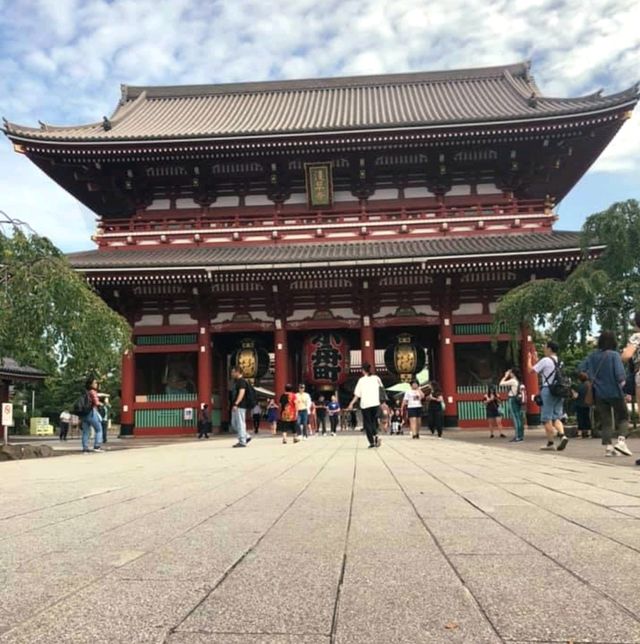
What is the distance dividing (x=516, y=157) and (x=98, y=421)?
50.6 feet

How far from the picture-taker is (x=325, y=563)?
2.59 metres

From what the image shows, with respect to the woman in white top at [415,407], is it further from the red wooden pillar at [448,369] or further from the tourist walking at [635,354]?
the tourist walking at [635,354]

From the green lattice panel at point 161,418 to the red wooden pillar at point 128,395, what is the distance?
0.25m

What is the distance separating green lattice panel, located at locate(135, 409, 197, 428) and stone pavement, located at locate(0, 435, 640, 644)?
1430 centimetres

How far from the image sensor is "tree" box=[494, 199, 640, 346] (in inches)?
483

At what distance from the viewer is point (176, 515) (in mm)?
3908

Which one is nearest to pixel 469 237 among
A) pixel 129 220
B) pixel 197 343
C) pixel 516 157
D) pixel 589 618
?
pixel 516 157

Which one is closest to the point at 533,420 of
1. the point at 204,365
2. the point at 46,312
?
the point at 204,365

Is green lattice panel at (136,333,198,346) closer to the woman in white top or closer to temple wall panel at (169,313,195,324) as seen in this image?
temple wall panel at (169,313,195,324)


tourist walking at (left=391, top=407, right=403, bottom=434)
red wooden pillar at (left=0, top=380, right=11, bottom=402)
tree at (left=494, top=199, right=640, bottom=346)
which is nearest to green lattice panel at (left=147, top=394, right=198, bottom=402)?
tourist walking at (left=391, top=407, right=403, bottom=434)

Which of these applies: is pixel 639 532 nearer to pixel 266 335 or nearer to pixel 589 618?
pixel 589 618

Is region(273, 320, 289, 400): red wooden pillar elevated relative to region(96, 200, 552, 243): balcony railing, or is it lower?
lower

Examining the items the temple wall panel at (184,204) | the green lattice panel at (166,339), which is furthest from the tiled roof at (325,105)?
the green lattice panel at (166,339)

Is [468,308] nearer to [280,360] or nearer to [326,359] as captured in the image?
[326,359]
